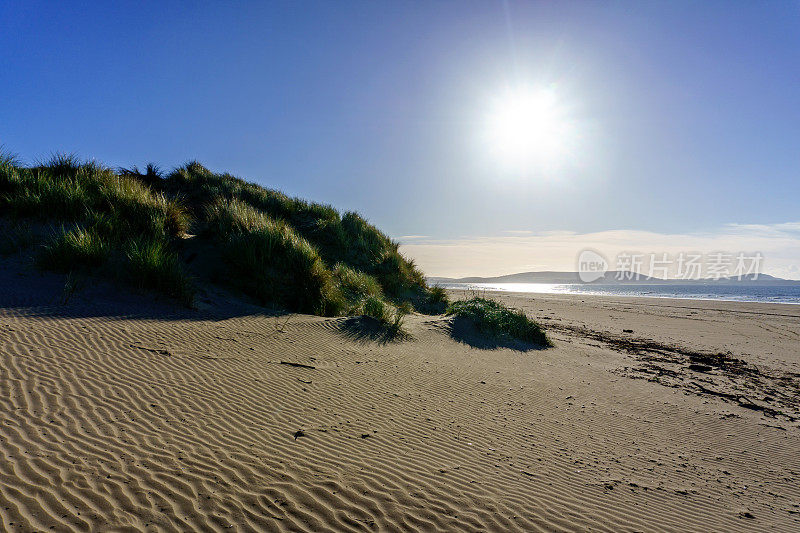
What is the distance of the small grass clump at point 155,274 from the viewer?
7.60m

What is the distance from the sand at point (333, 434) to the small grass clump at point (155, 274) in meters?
0.38

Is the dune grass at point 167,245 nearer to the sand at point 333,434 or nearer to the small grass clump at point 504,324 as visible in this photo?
the sand at point 333,434

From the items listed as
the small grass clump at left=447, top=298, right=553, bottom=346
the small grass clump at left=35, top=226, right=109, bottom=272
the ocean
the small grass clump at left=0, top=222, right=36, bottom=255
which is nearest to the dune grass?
the small grass clump at left=35, top=226, right=109, bottom=272

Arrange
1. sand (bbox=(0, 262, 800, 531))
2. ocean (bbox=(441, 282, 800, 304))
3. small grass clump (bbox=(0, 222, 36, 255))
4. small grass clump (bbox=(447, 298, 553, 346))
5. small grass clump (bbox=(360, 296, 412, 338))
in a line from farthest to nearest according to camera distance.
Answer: ocean (bbox=(441, 282, 800, 304))
small grass clump (bbox=(447, 298, 553, 346))
small grass clump (bbox=(360, 296, 412, 338))
small grass clump (bbox=(0, 222, 36, 255))
sand (bbox=(0, 262, 800, 531))

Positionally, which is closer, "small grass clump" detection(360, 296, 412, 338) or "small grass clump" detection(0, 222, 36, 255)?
"small grass clump" detection(0, 222, 36, 255)

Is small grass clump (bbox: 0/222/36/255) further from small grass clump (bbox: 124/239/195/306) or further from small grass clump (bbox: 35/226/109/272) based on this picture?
small grass clump (bbox: 124/239/195/306)

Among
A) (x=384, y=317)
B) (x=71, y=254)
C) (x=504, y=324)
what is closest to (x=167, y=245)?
(x=71, y=254)

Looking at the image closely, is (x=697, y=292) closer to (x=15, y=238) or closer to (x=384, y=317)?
(x=384, y=317)

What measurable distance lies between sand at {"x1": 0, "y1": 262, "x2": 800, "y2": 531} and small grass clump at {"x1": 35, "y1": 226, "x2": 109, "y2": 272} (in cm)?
46

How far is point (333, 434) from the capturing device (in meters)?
3.88

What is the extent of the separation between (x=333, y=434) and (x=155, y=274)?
5.94m

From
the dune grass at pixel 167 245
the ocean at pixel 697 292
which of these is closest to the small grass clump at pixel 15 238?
the dune grass at pixel 167 245

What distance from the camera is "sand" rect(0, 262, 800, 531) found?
268 centimetres

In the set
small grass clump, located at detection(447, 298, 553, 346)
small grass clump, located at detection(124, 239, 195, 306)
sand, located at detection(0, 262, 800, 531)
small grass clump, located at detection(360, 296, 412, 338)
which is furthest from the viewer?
small grass clump, located at detection(447, 298, 553, 346)
